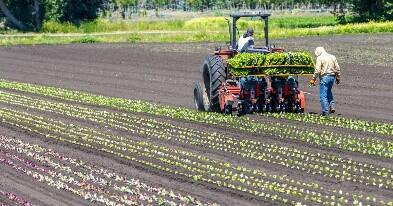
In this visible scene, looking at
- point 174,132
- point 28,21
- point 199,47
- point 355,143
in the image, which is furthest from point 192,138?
point 28,21

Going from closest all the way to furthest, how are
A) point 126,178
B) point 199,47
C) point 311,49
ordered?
1. point 126,178
2. point 311,49
3. point 199,47

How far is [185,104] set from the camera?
2297 cm

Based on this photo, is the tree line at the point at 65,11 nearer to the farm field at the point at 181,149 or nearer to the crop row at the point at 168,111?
the farm field at the point at 181,149

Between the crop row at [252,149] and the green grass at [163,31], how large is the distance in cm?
3561

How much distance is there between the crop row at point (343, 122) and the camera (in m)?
17.1

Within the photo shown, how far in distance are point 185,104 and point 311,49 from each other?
2277cm

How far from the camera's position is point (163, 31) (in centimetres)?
7200

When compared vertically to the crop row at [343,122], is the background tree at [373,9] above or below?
below

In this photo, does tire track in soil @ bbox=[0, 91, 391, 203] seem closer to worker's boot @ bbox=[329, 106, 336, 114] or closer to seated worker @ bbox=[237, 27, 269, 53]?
seated worker @ bbox=[237, 27, 269, 53]

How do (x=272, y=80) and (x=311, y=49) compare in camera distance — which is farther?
(x=311, y=49)

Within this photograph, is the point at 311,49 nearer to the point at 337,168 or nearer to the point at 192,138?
Answer: the point at 192,138

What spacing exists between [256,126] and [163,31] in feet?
180

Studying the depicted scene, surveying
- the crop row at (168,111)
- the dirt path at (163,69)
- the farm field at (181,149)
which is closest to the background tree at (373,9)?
the dirt path at (163,69)

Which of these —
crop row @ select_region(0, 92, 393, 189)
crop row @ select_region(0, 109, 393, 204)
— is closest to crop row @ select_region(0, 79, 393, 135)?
crop row @ select_region(0, 92, 393, 189)
